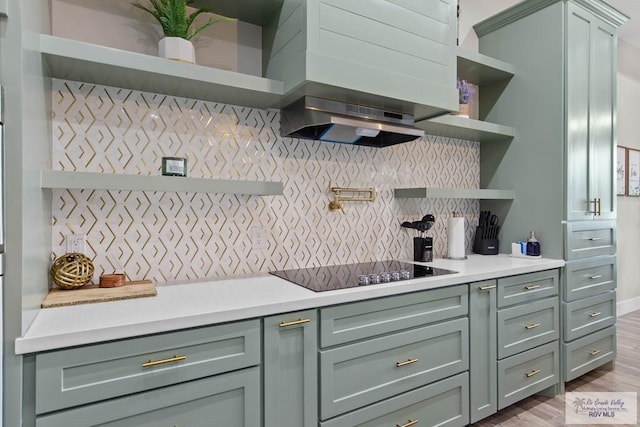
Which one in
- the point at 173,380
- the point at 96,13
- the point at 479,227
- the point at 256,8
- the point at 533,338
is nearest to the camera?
the point at 173,380

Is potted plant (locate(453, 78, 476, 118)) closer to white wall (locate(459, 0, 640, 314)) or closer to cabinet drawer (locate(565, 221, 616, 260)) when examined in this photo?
cabinet drawer (locate(565, 221, 616, 260))

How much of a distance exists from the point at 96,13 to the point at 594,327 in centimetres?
367

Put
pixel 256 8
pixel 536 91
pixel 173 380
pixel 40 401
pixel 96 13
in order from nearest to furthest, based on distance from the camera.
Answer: pixel 40 401, pixel 173 380, pixel 96 13, pixel 256 8, pixel 536 91

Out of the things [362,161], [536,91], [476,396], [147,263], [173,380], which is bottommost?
[476,396]

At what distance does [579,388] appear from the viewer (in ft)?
8.59

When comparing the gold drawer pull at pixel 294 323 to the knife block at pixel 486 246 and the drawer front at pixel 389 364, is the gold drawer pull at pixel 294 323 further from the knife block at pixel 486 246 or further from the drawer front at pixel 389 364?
the knife block at pixel 486 246

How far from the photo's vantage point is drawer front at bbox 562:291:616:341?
8.24 feet

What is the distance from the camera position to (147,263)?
1.78 metres

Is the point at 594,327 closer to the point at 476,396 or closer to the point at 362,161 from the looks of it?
the point at 476,396

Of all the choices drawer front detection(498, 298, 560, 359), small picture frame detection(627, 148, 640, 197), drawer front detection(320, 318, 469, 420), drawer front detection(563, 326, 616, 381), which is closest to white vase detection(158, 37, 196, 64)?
drawer front detection(320, 318, 469, 420)

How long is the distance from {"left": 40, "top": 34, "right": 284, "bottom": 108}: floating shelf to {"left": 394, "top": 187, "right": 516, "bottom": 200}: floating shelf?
1.08m

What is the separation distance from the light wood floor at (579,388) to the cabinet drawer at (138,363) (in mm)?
1668

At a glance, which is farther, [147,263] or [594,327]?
[594,327]

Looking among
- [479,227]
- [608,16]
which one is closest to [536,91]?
[608,16]
